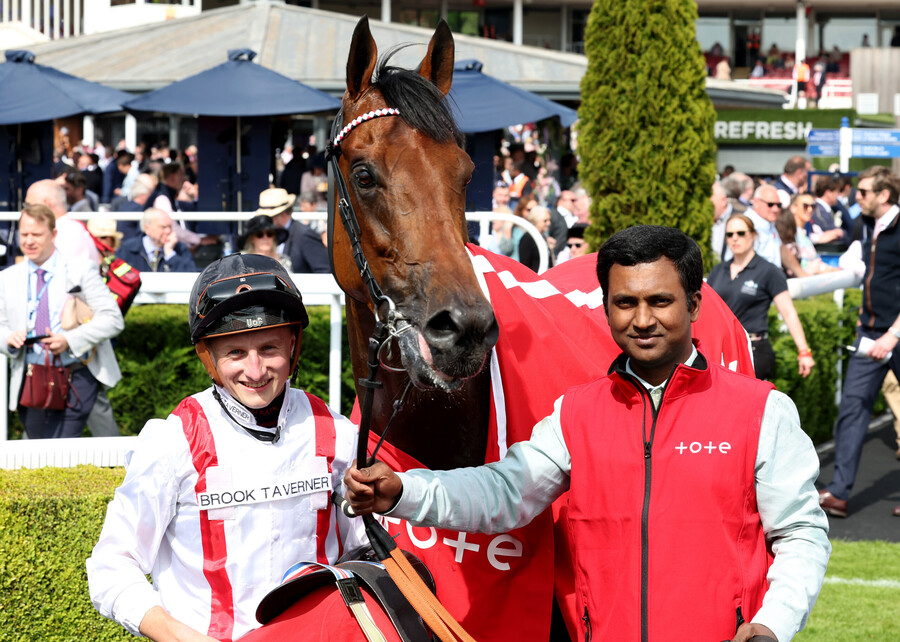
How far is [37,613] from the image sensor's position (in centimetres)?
381

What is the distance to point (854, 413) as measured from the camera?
23.4 ft

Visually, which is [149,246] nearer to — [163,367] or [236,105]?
[163,367]

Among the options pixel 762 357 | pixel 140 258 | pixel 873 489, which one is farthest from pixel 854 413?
pixel 140 258

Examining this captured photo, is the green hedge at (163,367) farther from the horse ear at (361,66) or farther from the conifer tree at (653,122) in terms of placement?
the horse ear at (361,66)

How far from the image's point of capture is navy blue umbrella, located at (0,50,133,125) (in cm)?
1044

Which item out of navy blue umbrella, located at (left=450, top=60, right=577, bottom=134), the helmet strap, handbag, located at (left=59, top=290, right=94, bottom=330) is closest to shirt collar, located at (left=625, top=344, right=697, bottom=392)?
the helmet strap

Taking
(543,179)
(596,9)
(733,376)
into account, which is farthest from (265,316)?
(543,179)

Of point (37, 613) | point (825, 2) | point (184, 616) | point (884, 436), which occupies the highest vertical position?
point (825, 2)

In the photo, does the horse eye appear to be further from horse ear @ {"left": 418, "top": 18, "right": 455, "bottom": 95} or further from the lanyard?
the lanyard

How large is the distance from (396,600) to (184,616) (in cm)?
46

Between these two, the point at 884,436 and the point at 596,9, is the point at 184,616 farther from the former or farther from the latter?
the point at 884,436

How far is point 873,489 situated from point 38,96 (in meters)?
8.44

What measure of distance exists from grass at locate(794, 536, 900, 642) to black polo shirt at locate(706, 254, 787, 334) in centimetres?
163

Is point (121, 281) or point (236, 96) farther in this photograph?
point (236, 96)
